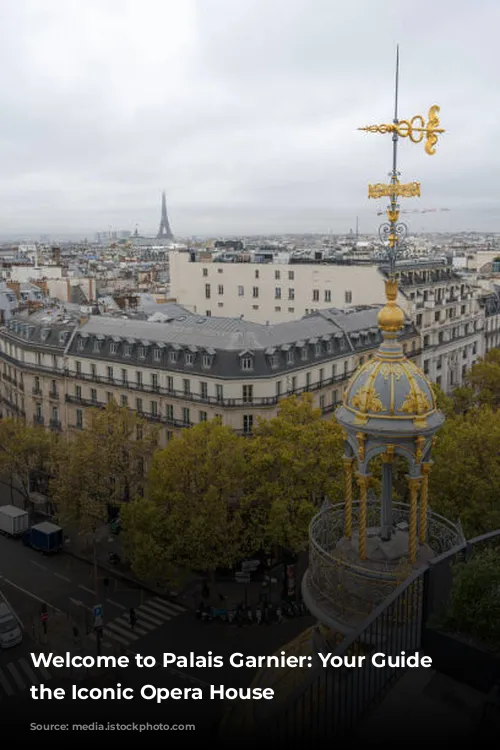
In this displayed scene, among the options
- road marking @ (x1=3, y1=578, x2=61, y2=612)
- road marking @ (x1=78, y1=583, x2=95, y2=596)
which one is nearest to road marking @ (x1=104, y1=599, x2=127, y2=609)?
road marking @ (x1=78, y1=583, x2=95, y2=596)

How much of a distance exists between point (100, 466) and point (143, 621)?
13732 millimetres

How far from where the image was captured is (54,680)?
4381cm

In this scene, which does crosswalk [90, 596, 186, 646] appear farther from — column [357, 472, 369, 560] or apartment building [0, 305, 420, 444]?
column [357, 472, 369, 560]

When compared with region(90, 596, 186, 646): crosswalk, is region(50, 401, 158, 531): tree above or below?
above

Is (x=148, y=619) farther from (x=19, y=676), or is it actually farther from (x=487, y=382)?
(x=487, y=382)

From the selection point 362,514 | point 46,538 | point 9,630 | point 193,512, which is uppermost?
point 362,514

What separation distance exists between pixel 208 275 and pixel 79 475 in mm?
65815

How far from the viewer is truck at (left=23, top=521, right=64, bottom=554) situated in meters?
62.8

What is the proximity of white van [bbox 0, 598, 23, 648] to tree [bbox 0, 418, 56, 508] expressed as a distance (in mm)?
17111

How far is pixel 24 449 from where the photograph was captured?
217 feet

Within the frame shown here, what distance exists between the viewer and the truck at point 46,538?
62812mm

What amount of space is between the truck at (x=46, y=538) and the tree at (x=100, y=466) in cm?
363

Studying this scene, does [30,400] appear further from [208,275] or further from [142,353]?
[208,275]

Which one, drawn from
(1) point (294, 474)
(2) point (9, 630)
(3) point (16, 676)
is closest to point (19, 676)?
(3) point (16, 676)
